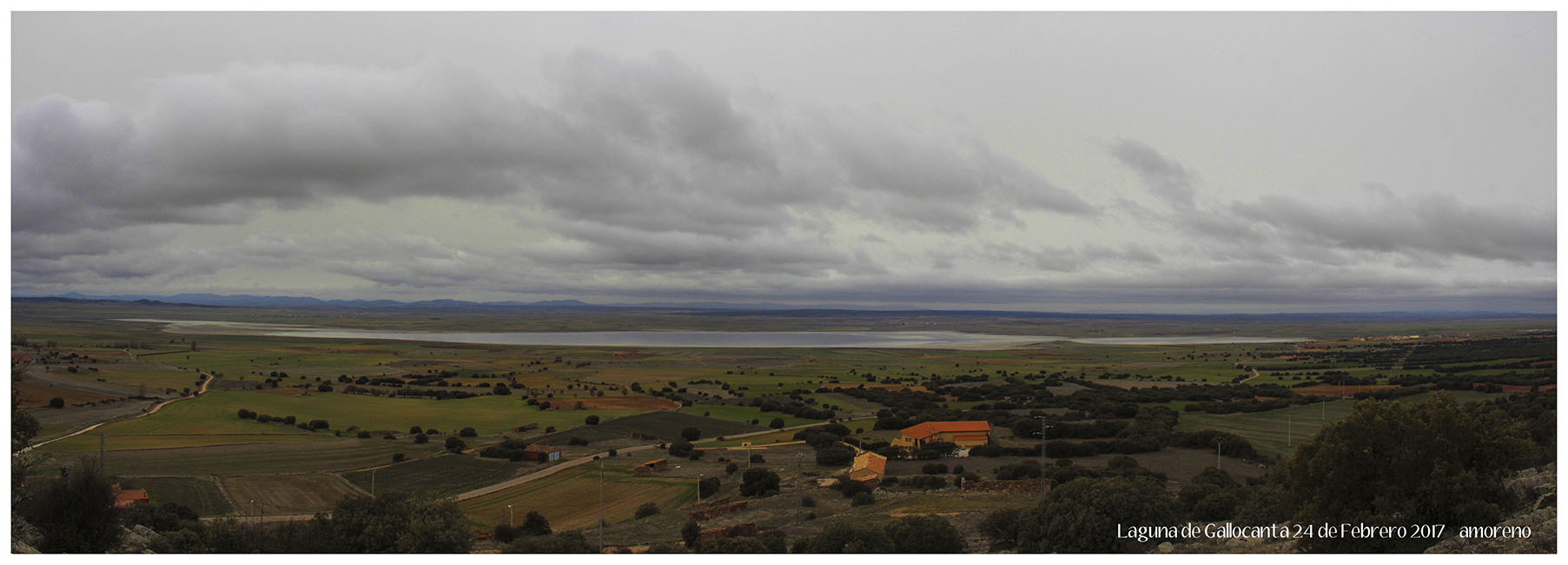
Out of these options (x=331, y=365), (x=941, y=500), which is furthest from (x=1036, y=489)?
(x=331, y=365)

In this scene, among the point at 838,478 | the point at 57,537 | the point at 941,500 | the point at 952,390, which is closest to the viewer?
the point at 57,537

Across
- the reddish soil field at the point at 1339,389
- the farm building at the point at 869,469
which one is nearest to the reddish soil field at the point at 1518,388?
the reddish soil field at the point at 1339,389

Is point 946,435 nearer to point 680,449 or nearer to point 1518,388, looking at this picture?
point 680,449

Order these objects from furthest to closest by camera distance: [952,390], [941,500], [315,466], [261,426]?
[952,390] < [261,426] < [315,466] < [941,500]

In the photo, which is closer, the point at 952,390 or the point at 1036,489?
the point at 1036,489

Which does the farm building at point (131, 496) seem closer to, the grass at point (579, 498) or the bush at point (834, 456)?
the grass at point (579, 498)

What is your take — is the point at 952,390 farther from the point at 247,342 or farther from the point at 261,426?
the point at 247,342
